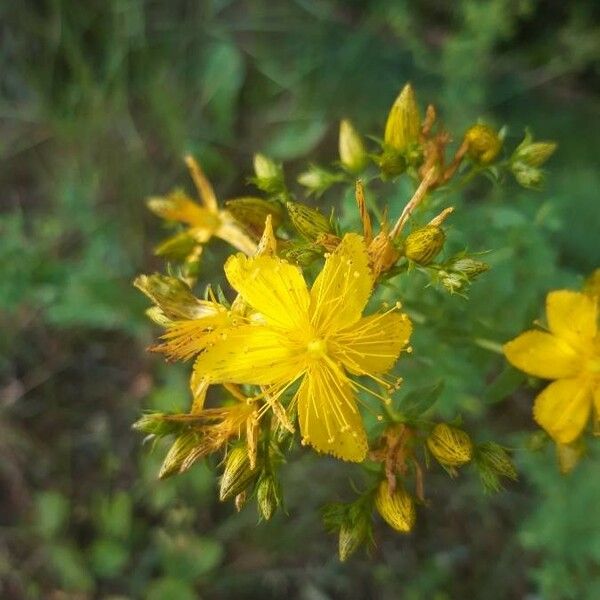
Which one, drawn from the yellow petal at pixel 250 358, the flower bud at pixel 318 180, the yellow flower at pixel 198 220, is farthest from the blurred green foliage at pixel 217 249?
the yellow petal at pixel 250 358

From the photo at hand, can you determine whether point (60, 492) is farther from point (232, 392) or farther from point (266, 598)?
point (232, 392)

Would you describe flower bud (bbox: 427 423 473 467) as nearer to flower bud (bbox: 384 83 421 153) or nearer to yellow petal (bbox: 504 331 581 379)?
yellow petal (bbox: 504 331 581 379)

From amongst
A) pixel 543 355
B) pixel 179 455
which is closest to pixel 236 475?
pixel 179 455

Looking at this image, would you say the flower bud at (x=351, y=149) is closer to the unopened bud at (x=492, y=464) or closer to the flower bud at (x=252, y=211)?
the flower bud at (x=252, y=211)

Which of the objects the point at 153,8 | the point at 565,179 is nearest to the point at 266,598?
the point at 565,179

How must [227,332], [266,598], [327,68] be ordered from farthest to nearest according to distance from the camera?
[327,68] → [266,598] → [227,332]

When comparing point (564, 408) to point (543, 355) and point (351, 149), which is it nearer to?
point (543, 355)
